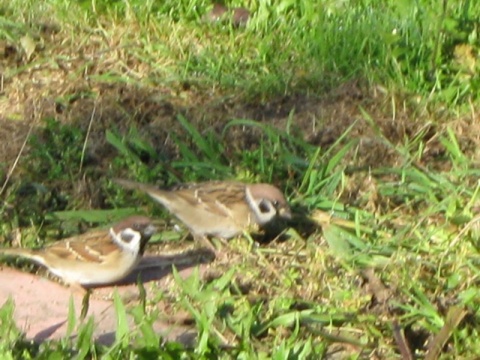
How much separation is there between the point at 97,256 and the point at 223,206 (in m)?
0.80

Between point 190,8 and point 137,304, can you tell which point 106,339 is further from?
point 190,8

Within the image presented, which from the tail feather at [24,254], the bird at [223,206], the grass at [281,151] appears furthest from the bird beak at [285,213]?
the tail feather at [24,254]

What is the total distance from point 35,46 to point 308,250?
280 centimetres

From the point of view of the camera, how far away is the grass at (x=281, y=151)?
19.3ft

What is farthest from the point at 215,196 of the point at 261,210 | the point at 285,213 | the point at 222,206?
the point at 285,213

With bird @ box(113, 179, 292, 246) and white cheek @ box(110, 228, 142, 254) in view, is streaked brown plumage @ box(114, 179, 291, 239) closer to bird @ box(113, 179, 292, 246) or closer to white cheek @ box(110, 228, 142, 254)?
bird @ box(113, 179, 292, 246)

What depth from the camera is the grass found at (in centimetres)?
589

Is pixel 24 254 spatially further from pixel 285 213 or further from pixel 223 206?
pixel 285 213

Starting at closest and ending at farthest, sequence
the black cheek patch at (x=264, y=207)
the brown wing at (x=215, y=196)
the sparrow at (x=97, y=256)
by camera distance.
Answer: the sparrow at (x=97, y=256), the black cheek patch at (x=264, y=207), the brown wing at (x=215, y=196)

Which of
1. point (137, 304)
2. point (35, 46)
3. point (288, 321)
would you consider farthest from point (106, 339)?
point (35, 46)

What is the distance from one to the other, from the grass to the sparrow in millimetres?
292

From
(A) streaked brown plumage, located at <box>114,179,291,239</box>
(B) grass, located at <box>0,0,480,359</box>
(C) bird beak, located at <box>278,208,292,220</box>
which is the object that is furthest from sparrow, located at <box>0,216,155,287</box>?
(C) bird beak, located at <box>278,208,292,220</box>

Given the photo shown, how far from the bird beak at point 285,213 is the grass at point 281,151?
170mm

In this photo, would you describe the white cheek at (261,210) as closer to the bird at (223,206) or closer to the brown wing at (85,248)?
the bird at (223,206)
